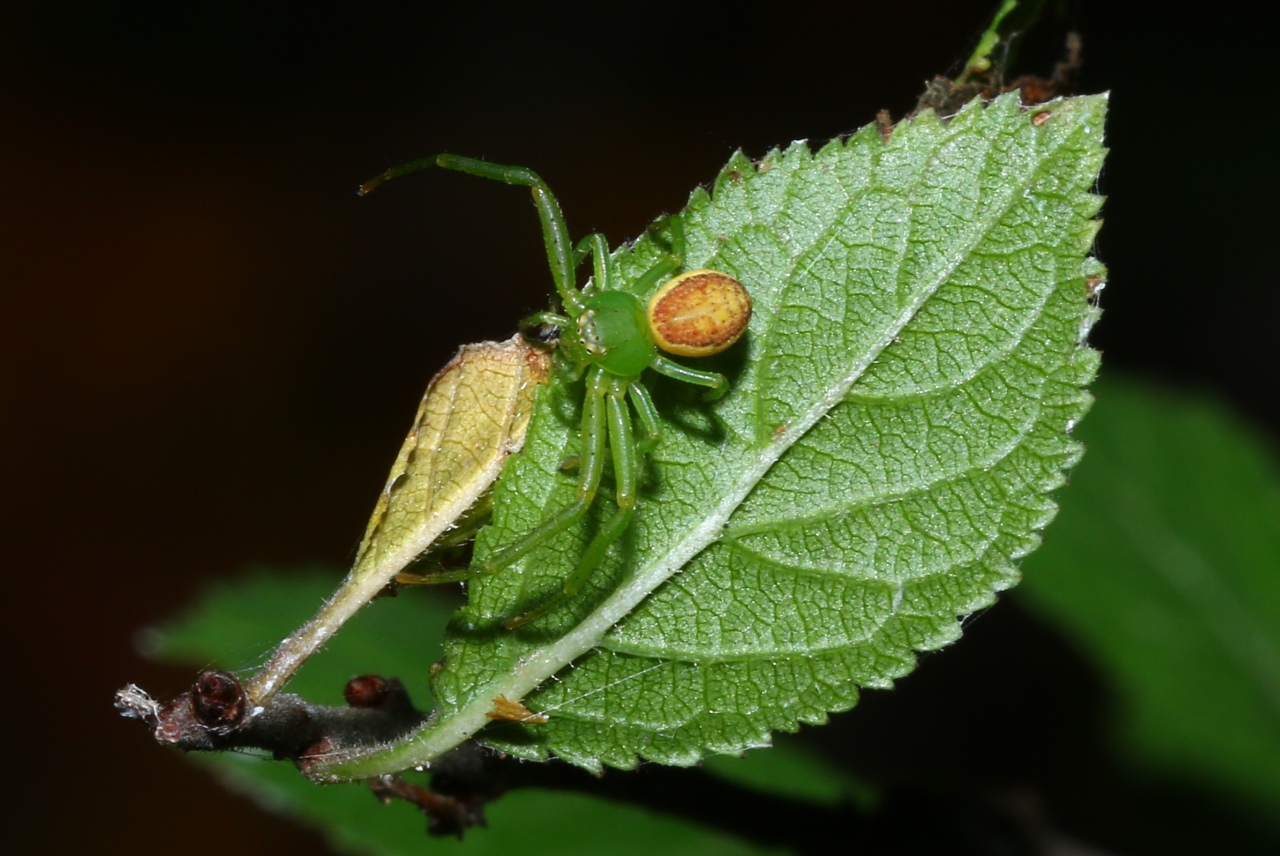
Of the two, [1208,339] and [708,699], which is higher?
[1208,339]

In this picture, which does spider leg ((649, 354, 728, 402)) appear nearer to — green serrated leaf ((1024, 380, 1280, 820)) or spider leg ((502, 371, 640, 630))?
spider leg ((502, 371, 640, 630))

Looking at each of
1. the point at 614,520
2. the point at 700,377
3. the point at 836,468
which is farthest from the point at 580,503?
the point at 836,468

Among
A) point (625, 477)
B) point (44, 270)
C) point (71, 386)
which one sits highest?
point (44, 270)

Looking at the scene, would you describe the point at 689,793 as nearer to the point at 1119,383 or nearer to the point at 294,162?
the point at 1119,383

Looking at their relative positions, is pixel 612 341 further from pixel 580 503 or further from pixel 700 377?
pixel 580 503

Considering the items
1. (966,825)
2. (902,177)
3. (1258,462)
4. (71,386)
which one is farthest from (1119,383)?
(71,386)

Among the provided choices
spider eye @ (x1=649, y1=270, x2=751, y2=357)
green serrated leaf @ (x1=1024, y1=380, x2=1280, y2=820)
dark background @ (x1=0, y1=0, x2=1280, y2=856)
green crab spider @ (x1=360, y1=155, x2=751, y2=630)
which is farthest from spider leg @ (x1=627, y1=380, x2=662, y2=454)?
dark background @ (x1=0, y1=0, x2=1280, y2=856)

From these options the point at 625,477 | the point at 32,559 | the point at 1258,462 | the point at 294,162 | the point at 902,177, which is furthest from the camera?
the point at 294,162
